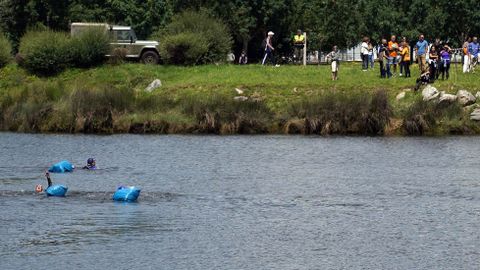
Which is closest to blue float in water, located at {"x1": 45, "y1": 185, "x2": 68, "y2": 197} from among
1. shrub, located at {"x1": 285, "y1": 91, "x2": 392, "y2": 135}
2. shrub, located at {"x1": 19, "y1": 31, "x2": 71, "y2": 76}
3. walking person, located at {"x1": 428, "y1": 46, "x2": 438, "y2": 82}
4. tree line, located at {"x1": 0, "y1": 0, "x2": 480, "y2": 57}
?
shrub, located at {"x1": 285, "y1": 91, "x2": 392, "y2": 135}

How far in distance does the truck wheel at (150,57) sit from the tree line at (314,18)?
14112 millimetres

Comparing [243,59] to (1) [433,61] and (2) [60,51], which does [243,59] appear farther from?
(1) [433,61]

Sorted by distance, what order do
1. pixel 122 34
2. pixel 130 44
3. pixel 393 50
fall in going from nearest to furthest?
pixel 393 50, pixel 130 44, pixel 122 34

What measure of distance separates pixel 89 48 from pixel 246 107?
16.2m

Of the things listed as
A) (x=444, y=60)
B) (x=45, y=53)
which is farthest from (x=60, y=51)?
(x=444, y=60)

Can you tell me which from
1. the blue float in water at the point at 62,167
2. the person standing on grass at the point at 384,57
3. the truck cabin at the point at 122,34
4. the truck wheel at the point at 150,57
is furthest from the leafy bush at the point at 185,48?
the blue float in water at the point at 62,167

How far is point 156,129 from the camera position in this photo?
5931 cm

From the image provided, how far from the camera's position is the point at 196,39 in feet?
236

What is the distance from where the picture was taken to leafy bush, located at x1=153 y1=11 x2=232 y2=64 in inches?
→ 2822

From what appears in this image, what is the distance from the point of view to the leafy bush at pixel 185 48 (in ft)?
235

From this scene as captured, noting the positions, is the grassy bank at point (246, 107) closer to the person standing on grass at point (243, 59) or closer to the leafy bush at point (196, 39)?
the leafy bush at point (196, 39)

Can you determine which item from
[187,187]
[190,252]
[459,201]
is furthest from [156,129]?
[190,252]

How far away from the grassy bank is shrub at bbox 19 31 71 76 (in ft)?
17.8

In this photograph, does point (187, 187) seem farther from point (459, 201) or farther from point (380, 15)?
point (380, 15)
